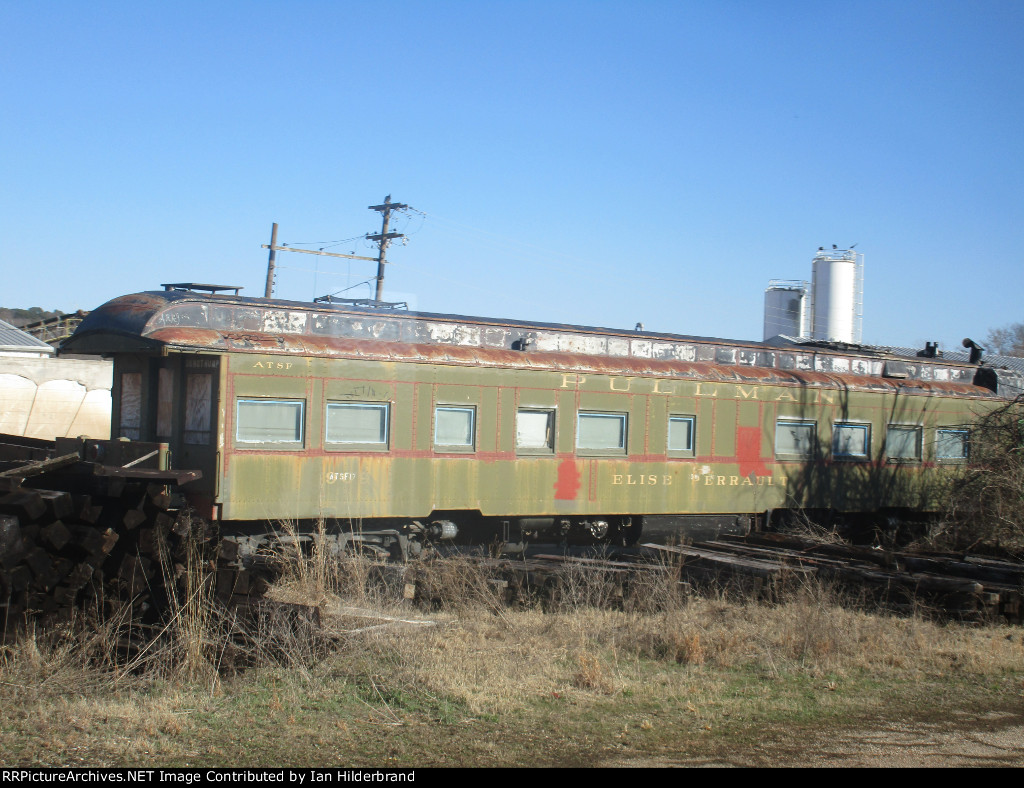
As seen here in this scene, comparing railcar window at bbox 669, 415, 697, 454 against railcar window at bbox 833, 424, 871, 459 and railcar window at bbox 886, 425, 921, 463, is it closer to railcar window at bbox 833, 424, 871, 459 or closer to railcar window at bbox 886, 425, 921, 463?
railcar window at bbox 833, 424, 871, 459

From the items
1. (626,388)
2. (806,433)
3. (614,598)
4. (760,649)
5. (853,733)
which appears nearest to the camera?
(853,733)

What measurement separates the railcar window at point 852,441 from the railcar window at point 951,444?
1.86m

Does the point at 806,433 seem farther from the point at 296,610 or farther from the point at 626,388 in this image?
the point at 296,610

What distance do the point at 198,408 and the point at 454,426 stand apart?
3.22 m

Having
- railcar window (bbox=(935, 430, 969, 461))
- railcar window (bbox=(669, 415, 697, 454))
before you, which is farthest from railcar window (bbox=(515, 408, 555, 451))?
railcar window (bbox=(935, 430, 969, 461))

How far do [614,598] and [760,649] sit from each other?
202cm

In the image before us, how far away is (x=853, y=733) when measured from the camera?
6188 mm

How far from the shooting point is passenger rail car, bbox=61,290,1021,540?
11148mm

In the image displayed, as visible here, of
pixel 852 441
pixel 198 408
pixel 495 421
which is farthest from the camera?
pixel 852 441

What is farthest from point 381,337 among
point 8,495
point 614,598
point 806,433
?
point 806,433

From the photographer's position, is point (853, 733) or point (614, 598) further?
point (614, 598)

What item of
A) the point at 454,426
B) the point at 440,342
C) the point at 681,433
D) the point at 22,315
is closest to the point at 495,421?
the point at 454,426

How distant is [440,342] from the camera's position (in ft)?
42.6

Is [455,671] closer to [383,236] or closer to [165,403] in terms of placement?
[165,403]
